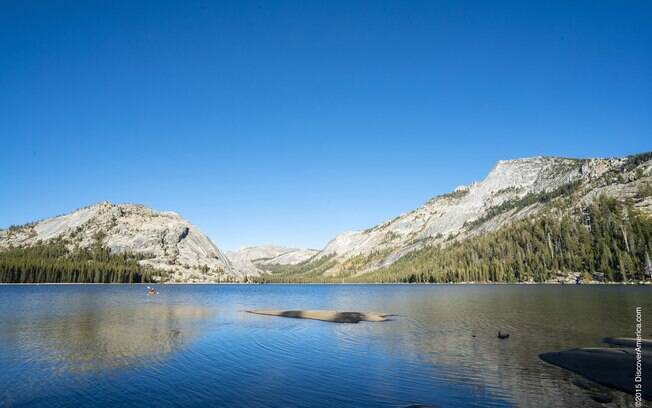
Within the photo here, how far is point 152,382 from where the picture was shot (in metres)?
25.8

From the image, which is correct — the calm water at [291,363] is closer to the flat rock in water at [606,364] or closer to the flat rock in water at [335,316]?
the flat rock in water at [606,364]

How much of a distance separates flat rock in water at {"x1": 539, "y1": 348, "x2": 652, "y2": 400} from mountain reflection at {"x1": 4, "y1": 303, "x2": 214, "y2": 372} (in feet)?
113

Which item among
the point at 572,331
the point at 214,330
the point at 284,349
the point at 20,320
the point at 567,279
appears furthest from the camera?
the point at 567,279

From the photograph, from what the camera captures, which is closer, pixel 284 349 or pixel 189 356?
pixel 189 356

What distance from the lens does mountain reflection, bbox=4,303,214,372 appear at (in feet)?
106

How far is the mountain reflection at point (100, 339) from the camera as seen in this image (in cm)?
3222

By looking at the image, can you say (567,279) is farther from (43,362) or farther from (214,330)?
(43,362)

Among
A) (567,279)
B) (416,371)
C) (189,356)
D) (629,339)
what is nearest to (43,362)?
(189,356)

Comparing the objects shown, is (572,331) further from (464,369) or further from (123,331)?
(123,331)

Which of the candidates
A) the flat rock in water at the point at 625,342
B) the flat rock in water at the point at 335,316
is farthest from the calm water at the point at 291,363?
the flat rock in water at the point at 335,316

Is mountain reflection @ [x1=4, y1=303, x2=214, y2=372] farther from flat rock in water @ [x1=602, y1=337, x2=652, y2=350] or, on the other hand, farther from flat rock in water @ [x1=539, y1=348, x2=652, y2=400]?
flat rock in water @ [x1=602, y1=337, x2=652, y2=350]

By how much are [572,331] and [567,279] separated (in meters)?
180

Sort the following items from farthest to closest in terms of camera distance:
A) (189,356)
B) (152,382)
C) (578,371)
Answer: (189,356)
(578,371)
(152,382)

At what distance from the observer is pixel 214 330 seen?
170 ft
